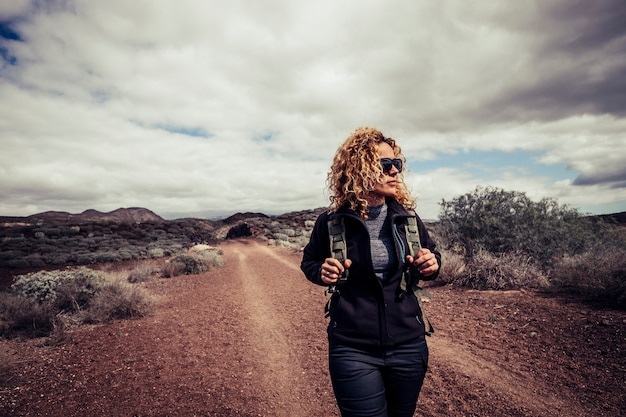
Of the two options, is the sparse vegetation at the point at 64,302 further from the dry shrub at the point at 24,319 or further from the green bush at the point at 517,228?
the green bush at the point at 517,228

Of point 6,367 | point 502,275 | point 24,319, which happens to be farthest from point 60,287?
point 502,275

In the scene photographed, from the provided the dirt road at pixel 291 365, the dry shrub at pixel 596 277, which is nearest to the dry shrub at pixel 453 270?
the dirt road at pixel 291 365

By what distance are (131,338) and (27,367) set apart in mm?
1477

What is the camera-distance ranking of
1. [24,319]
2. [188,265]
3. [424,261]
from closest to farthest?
→ [424,261] < [24,319] < [188,265]

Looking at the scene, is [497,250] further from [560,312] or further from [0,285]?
[0,285]

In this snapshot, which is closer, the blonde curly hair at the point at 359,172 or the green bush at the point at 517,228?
the blonde curly hair at the point at 359,172

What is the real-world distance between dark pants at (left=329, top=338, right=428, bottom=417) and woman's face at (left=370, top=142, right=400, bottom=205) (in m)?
0.92

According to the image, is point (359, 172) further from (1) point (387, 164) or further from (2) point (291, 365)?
(2) point (291, 365)

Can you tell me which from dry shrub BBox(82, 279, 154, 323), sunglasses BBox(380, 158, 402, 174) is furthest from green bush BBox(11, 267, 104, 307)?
sunglasses BBox(380, 158, 402, 174)

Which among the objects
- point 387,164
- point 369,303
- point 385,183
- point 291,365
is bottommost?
point 291,365

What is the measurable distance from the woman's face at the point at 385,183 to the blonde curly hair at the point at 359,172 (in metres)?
0.03

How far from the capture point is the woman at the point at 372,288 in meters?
1.90

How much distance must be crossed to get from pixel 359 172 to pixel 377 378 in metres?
1.21

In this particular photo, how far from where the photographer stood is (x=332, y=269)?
1.92m
